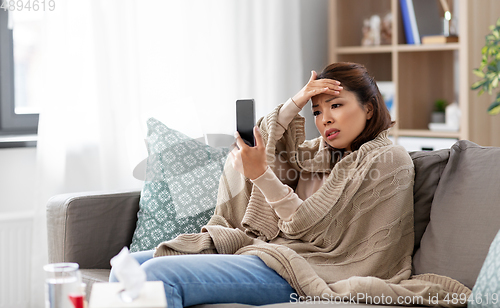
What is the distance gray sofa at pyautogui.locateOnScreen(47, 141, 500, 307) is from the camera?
4.64ft

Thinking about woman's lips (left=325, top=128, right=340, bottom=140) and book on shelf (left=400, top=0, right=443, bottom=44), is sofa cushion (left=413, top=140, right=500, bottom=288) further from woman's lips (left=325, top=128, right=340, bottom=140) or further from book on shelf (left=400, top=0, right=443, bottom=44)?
book on shelf (left=400, top=0, right=443, bottom=44)

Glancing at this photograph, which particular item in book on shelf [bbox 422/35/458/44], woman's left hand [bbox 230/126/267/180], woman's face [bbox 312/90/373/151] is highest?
book on shelf [bbox 422/35/458/44]

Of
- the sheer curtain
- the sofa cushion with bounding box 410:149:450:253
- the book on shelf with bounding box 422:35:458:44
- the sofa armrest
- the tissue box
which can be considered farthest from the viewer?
the book on shelf with bounding box 422:35:458:44

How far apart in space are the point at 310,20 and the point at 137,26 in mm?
1178

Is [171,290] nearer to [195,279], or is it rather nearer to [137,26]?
[195,279]

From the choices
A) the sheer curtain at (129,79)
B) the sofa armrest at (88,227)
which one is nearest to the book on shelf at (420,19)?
the sheer curtain at (129,79)

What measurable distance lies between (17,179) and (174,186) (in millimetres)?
795

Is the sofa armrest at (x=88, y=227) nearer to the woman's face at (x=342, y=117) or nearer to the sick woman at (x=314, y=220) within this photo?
the sick woman at (x=314, y=220)

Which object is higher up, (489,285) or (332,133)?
(332,133)

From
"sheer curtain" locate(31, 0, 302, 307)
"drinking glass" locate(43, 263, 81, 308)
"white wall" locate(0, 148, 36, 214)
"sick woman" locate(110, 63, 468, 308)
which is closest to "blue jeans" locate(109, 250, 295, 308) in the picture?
"sick woman" locate(110, 63, 468, 308)

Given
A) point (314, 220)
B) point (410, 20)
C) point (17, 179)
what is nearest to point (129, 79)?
point (17, 179)

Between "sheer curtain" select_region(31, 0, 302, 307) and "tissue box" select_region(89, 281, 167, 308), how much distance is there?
1152 mm

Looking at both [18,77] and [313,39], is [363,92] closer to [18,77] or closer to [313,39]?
[18,77]

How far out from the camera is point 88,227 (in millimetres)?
1802
